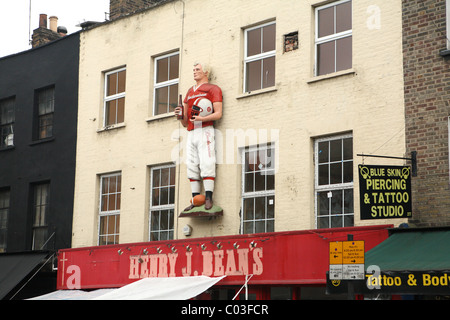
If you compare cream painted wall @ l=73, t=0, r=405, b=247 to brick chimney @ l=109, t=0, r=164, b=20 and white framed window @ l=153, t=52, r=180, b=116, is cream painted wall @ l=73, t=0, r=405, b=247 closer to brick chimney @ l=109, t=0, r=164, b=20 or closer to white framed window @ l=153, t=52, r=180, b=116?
white framed window @ l=153, t=52, r=180, b=116

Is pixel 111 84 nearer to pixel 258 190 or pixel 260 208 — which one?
pixel 258 190

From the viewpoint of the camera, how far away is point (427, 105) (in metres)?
14.7

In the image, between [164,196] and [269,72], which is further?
[164,196]

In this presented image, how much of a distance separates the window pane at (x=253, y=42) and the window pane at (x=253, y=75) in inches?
10.0

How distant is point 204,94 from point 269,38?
190cm

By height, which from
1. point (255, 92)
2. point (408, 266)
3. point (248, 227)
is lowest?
point (408, 266)

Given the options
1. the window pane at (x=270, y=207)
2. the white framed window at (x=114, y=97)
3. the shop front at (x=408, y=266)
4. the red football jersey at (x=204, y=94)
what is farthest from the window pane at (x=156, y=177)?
the shop front at (x=408, y=266)

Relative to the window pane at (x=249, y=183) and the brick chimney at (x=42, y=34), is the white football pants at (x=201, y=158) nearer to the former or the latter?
the window pane at (x=249, y=183)

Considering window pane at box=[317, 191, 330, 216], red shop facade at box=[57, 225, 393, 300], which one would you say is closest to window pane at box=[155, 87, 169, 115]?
red shop facade at box=[57, 225, 393, 300]

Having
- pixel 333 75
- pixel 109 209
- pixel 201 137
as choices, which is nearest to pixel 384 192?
pixel 333 75

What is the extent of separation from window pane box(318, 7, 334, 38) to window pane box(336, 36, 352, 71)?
0.40 meters

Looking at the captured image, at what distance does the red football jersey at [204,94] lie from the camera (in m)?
18.1

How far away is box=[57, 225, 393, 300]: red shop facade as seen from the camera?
51.1 feet

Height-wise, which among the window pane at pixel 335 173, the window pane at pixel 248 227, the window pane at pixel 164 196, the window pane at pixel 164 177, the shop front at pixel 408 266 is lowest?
the shop front at pixel 408 266
